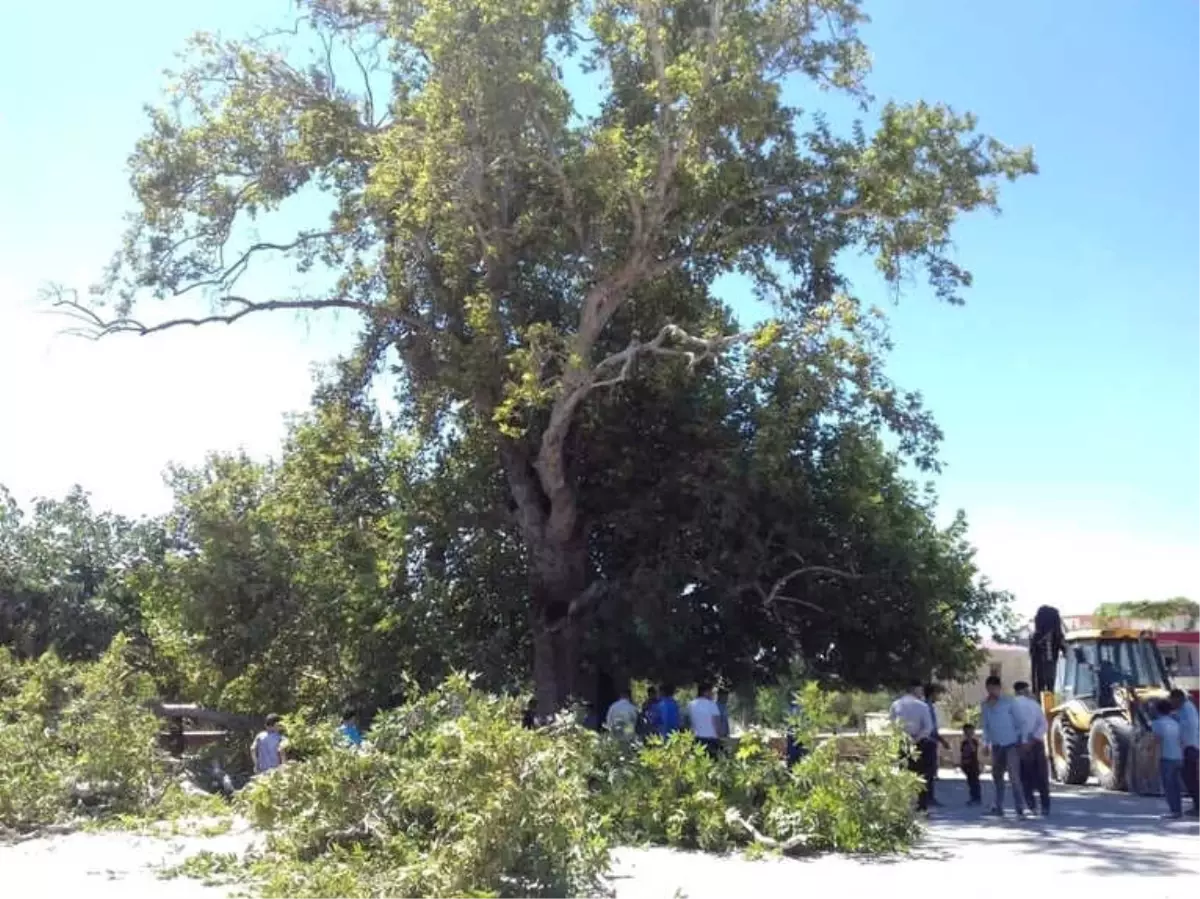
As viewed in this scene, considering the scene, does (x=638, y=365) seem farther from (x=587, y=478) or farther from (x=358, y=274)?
(x=358, y=274)

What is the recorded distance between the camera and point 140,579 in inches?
906

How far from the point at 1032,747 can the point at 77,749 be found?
12218mm

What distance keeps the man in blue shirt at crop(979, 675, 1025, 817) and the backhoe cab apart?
14.1ft

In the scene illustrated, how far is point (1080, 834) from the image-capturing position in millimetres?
12492

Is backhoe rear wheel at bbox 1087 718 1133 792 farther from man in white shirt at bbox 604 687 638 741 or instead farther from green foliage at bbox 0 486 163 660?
green foliage at bbox 0 486 163 660

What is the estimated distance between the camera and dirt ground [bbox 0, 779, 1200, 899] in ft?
30.8

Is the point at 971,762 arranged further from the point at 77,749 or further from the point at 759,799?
the point at 77,749

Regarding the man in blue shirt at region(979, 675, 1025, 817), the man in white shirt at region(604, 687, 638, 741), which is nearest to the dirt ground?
the man in blue shirt at region(979, 675, 1025, 817)

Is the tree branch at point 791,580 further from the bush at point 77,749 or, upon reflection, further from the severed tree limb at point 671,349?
the bush at point 77,749

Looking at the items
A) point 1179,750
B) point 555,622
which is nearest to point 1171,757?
point 1179,750

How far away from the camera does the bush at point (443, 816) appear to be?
788cm

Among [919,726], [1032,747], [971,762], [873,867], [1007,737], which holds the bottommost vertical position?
[873,867]

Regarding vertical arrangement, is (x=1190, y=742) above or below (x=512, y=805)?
above

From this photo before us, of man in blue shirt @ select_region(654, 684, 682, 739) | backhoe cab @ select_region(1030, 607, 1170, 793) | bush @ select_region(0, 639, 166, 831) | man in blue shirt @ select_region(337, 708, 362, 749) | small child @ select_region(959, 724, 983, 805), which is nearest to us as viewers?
man in blue shirt @ select_region(337, 708, 362, 749)
